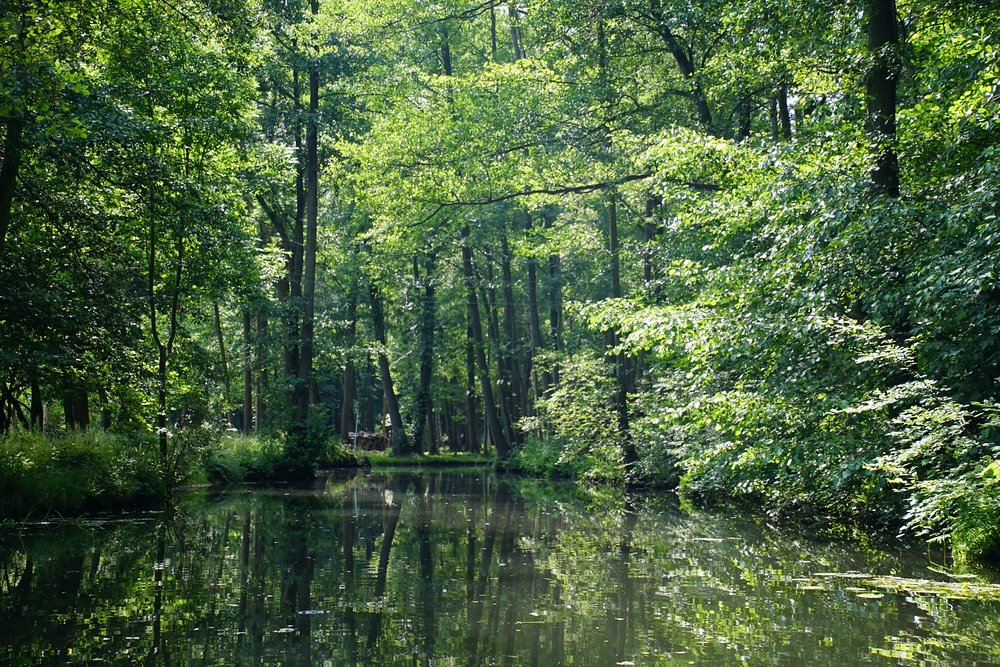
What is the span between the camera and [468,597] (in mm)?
6984

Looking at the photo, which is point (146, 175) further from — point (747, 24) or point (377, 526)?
point (747, 24)

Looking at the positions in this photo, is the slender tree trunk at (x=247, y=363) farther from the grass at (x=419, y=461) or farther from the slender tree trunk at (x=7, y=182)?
the slender tree trunk at (x=7, y=182)

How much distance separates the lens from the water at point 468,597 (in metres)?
5.31

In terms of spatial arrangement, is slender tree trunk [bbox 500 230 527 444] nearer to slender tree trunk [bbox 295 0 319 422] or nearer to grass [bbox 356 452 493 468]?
grass [bbox 356 452 493 468]

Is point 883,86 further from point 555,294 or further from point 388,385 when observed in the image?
point 388,385

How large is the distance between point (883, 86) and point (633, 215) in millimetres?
12989

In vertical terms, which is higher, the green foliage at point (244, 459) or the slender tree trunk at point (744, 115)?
the slender tree trunk at point (744, 115)

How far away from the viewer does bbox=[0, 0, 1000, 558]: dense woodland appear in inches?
364

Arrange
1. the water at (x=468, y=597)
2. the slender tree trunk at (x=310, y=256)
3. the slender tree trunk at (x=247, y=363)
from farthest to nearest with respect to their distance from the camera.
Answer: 1. the slender tree trunk at (x=247, y=363)
2. the slender tree trunk at (x=310, y=256)
3. the water at (x=468, y=597)

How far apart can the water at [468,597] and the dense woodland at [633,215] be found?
1.30m

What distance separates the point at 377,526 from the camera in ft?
39.4

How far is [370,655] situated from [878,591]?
4376 mm

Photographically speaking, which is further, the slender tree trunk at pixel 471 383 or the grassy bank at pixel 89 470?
the slender tree trunk at pixel 471 383

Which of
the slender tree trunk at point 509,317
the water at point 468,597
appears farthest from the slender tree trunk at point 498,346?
the water at point 468,597
